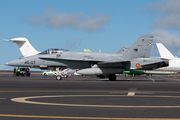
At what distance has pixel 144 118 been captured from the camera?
7.17 meters

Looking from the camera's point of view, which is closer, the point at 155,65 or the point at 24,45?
the point at 155,65

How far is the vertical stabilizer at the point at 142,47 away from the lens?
33.2m

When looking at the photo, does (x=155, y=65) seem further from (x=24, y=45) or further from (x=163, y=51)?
(x=163, y=51)

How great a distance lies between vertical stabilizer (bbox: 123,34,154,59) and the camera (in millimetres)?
33188

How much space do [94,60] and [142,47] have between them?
599cm

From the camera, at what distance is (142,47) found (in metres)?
33.3

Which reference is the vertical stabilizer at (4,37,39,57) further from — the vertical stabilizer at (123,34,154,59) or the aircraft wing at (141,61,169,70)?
the aircraft wing at (141,61,169,70)

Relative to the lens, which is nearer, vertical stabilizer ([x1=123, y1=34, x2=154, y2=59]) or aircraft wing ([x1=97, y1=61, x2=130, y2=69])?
aircraft wing ([x1=97, y1=61, x2=130, y2=69])

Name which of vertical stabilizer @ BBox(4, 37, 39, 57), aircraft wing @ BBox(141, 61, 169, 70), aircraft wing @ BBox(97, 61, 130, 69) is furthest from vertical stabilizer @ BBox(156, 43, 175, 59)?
aircraft wing @ BBox(97, 61, 130, 69)

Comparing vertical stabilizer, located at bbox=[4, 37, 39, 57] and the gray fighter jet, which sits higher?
vertical stabilizer, located at bbox=[4, 37, 39, 57]

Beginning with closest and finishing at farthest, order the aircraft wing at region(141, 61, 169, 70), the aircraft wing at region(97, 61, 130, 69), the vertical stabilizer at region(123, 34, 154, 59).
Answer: the aircraft wing at region(97, 61, 130, 69) → the aircraft wing at region(141, 61, 169, 70) → the vertical stabilizer at region(123, 34, 154, 59)

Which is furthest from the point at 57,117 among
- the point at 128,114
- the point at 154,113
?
the point at 154,113

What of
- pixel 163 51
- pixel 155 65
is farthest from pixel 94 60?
pixel 163 51

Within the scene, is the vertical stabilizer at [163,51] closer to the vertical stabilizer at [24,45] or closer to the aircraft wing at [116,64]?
the vertical stabilizer at [24,45]
